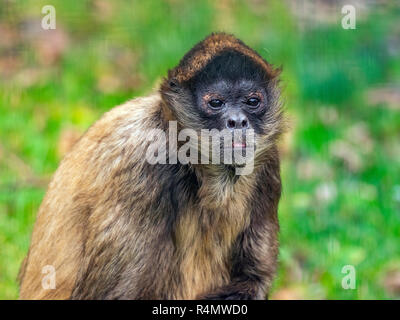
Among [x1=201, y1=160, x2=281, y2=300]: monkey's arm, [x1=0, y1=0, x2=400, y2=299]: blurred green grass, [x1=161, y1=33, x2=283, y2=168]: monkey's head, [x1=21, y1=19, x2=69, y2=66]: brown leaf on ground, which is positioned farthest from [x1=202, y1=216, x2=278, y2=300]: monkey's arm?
[x1=21, y1=19, x2=69, y2=66]: brown leaf on ground

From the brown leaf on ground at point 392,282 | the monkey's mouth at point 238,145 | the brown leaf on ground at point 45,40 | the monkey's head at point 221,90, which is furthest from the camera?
the brown leaf on ground at point 45,40

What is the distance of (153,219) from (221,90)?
1107 millimetres

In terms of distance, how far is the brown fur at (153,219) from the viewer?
632 centimetres

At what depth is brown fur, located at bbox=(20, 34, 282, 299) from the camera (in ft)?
20.7

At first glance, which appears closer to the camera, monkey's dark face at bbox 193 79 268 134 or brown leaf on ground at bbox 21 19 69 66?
monkey's dark face at bbox 193 79 268 134

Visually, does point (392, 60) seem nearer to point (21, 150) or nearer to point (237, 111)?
point (21, 150)

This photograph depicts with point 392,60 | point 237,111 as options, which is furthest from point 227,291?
point 392,60

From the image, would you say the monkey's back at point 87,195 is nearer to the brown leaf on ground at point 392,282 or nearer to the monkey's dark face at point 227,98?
the monkey's dark face at point 227,98

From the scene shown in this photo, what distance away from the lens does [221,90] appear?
6.31 metres

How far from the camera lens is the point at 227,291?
21.7 feet

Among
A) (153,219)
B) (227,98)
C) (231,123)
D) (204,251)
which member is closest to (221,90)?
(227,98)

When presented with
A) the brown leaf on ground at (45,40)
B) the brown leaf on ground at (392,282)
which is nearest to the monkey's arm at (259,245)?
the brown leaf on ground at (392,282)

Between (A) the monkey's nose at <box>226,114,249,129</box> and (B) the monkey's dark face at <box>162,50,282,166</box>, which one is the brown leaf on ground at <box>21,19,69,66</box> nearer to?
(B) the monkey's dark face at <box>162,50,282,166</box>

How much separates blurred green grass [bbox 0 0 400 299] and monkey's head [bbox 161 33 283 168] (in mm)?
2362
